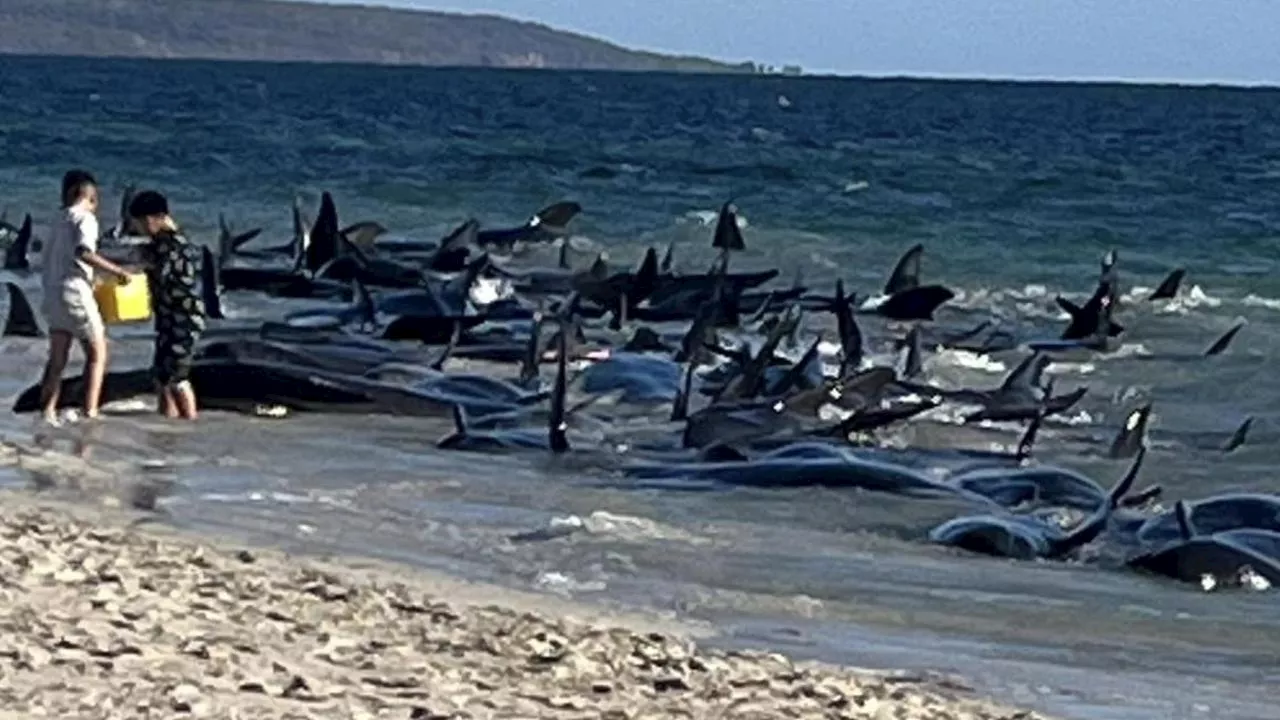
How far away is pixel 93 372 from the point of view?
54.2 ft

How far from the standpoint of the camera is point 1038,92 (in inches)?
6457

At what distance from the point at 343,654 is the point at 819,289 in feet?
75.8

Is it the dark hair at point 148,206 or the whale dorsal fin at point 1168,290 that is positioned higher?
the dark hair at point 148,206

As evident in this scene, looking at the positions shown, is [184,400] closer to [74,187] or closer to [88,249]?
[88,249]

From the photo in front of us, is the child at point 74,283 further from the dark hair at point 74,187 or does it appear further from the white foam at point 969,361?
the white foam at point 969,361

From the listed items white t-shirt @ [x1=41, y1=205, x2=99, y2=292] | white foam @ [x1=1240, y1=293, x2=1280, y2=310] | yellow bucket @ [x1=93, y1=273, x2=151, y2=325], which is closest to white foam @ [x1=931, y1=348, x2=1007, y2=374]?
yellow bucket @ [x1=93, y1=273, x2=151, y2=325]

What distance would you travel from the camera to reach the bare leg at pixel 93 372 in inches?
646

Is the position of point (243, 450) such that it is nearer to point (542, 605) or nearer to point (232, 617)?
point (542, 605)

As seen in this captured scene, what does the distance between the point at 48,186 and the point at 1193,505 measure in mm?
35514

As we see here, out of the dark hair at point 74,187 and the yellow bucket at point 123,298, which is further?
the yellow bucket at point 123,298

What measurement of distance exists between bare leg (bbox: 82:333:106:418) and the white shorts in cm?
9

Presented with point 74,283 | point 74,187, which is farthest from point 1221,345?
point 74,187

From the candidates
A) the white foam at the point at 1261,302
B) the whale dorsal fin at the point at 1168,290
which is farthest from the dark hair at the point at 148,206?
the white foam at the point at 1261,302

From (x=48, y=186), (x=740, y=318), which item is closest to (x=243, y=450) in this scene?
(x=740, y=318)
